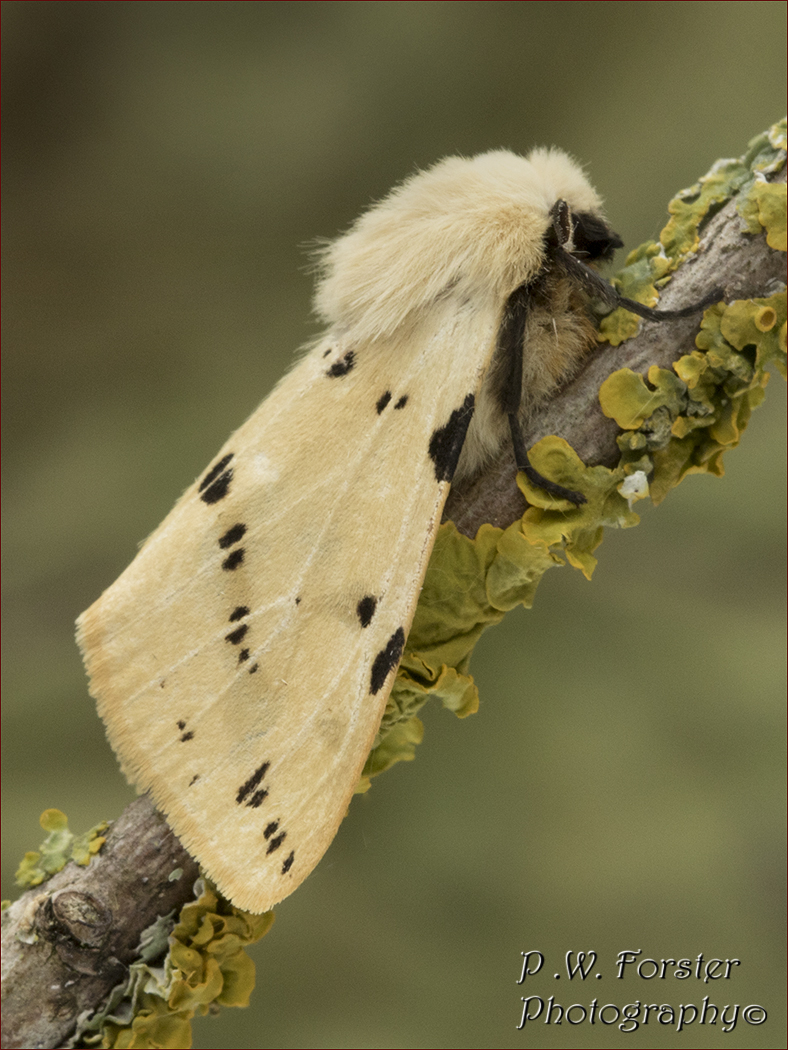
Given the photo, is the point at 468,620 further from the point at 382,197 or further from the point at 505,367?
the point at 382,197

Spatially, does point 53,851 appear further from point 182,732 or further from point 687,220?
point 687,220

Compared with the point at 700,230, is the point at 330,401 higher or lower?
higher

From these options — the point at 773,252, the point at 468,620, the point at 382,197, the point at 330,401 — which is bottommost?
the point at 468,620

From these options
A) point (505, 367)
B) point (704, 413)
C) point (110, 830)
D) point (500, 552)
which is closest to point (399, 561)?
point (500, 552)

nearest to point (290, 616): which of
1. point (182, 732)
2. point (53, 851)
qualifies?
point (182, 732)

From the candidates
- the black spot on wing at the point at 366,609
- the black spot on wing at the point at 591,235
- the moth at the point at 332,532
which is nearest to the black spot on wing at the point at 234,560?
the moth at the point at 332,532

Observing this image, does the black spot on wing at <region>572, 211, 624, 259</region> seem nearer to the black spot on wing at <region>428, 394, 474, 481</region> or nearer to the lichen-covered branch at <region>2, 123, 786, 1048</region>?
the lichen-covered branch at <region>2, 123, 786, 1048</region>

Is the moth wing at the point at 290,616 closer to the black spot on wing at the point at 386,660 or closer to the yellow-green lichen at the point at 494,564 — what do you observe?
the black spot on wing at the point at 386,660
